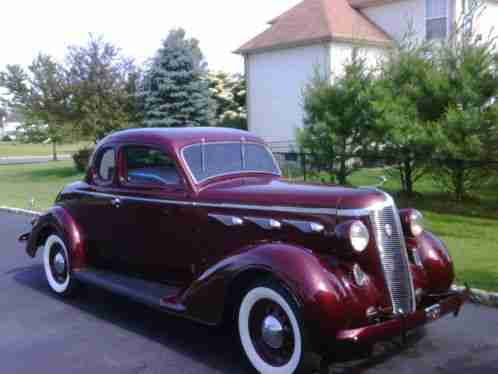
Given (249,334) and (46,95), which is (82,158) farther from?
(249,334)

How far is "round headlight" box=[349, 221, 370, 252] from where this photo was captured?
407 cm

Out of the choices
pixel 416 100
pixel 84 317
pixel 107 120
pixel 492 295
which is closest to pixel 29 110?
pixel 107 120

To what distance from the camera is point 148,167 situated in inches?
227

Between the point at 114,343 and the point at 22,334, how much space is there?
96 centimetres

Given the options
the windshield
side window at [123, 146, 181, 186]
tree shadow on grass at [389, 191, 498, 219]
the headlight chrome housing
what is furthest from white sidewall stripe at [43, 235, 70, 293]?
tree shadow on grass at [389, 191, 498, 219]

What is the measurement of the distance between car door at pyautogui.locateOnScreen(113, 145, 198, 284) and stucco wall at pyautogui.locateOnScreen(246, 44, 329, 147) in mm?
14209

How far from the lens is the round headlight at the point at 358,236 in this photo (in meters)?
4.07

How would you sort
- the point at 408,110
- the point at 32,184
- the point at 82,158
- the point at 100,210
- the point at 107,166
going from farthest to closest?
the point at 82,158
the point at 32,184
the point at 408,110
the point at 107,166
the point at 100,210

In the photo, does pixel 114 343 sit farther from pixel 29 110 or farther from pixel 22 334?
pixel 29 110

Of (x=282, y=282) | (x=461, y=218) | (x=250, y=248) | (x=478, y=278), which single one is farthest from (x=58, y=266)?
(x=461, y=218)

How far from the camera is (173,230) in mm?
5152

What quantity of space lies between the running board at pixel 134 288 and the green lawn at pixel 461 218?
3.22 m

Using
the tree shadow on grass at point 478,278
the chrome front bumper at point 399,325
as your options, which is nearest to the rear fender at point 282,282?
the chrome front bumper at point 399,325

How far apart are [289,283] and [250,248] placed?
59 centimetres
